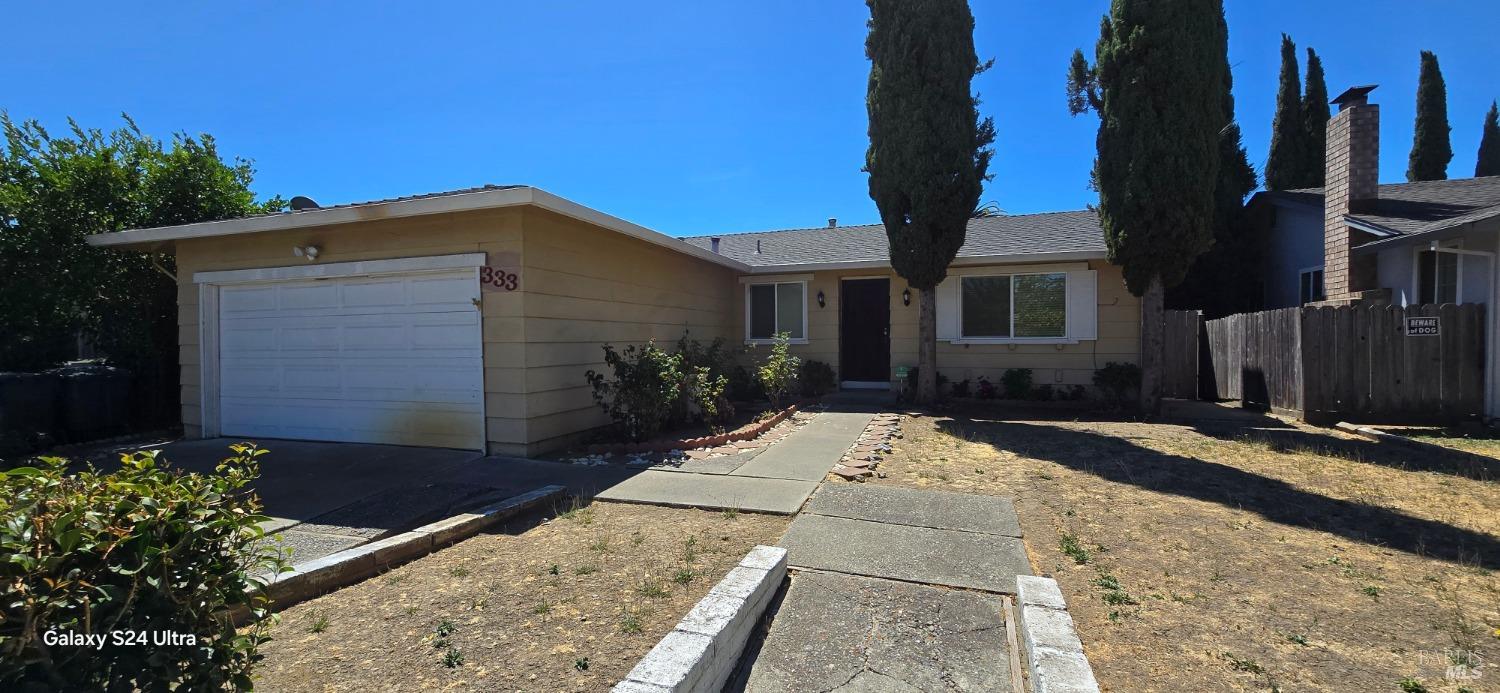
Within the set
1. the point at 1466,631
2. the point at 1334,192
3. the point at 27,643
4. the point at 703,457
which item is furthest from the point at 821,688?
the point at 1334,192

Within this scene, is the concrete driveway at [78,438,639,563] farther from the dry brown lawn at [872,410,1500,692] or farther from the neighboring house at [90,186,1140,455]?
the dry brown lawn at [872,410,1500,692]

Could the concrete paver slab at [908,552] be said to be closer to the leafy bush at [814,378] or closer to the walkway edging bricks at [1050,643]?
the walkway edging bricks at [1050,643]

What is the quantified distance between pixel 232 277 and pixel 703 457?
20.4ft

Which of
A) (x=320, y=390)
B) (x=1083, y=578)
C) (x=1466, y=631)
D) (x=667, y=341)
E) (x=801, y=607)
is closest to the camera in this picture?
(x=1466, y=631)

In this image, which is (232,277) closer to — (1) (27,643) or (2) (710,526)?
(2) (710,526)

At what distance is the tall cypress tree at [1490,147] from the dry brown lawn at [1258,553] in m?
30.2

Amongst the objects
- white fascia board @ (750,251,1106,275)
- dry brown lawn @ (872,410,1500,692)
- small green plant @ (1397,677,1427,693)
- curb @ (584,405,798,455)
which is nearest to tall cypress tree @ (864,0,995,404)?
white fascia board @ (750,251,1106,275)

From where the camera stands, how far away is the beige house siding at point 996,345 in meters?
10.0

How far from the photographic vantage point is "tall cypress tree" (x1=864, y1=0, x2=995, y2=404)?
8656 mm

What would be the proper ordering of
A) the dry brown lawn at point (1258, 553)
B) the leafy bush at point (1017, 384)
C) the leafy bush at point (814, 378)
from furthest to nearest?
the leafy bush at point (814, 378) → the leafy bush at point (1017, 384) → the dry brown lawn at point (1258, 553)

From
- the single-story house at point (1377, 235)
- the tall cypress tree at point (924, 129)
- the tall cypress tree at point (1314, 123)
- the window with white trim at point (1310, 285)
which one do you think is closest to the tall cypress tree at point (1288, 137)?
the tall cypress tree at point (1314, 123)

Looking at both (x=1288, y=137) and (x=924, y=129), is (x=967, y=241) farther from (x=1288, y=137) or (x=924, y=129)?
(x=1288, y=137)

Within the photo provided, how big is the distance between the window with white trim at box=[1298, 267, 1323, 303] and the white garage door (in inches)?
562

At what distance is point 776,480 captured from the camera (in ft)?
17.8
